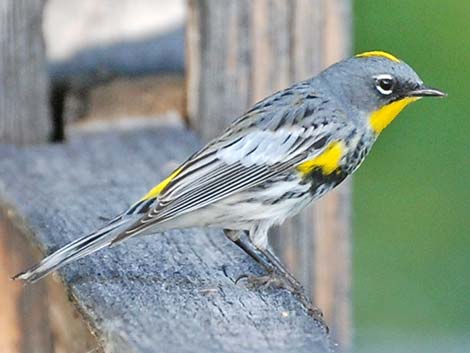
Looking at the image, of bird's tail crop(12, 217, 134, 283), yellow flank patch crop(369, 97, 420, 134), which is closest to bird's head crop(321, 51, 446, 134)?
yellow flank patch crop(369, 97, 420, 134)

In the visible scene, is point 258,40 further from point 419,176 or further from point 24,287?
point 419,176

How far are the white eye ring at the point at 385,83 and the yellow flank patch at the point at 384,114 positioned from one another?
0.05 metres

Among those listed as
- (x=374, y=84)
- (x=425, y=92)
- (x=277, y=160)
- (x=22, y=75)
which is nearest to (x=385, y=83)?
(x=374, y=84)

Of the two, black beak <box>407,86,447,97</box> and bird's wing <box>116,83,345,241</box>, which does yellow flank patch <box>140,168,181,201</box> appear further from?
black beak <box>407,86,447,97</box>

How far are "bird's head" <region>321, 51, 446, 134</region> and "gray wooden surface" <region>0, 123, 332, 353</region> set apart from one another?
620 mm

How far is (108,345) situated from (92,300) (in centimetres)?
33

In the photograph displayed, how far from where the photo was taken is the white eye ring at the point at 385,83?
15.5 feet

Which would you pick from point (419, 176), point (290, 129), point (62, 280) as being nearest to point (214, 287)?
point (62, 280)

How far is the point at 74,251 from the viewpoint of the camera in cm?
383

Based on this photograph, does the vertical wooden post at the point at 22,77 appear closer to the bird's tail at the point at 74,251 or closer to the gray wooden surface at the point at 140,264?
the gray wooden surface at the point at 140,264

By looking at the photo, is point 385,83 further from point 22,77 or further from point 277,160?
point 22,77

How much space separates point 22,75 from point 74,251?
156cm

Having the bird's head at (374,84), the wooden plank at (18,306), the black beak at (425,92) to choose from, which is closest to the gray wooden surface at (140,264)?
the wooden plank at (18,306)

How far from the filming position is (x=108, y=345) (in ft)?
10.6
